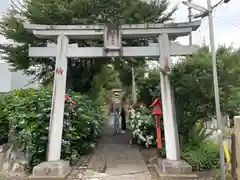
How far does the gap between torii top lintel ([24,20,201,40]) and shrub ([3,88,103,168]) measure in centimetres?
203

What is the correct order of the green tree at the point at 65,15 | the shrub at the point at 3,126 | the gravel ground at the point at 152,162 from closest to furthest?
the gravel ground at the point at 152,162
the shrub at the point at 3,126
the green tree at the point at 65,15

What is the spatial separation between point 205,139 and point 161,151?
4.67 feet

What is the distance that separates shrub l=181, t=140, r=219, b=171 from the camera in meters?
6.19

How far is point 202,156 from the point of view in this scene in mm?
6301

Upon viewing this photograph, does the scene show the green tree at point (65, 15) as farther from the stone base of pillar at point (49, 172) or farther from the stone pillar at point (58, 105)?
the stone base of pillar at point (49, 172)

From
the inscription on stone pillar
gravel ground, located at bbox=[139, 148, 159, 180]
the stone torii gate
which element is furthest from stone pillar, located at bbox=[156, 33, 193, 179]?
the inscription on stone pillar

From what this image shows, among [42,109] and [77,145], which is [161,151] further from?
[42,109]

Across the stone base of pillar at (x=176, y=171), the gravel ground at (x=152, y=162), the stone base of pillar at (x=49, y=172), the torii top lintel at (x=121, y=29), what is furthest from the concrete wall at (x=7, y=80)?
the stone base of pillar at (x=176, y=171)

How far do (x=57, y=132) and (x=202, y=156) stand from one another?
Result: 4107mm

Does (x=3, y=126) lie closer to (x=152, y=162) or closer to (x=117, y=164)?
(x=117, y=164)

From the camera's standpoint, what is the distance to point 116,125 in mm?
13125

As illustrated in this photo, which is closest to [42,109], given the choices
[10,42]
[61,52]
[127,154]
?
[61,52]

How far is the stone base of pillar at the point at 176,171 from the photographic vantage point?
5.49 metres

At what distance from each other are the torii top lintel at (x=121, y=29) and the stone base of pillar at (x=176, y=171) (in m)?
3.73
